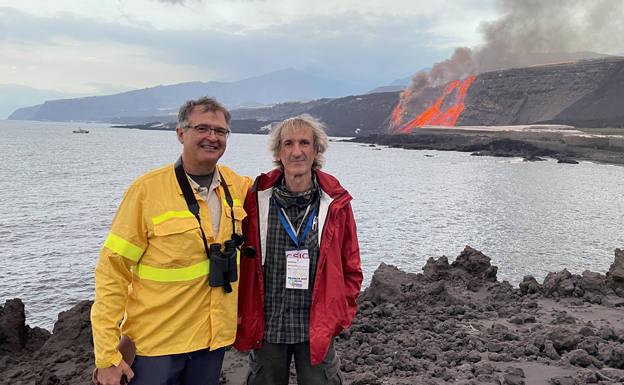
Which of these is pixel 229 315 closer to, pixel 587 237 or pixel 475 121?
pixel 587 237

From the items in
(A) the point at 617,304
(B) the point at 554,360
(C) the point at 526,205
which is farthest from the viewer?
(C) the point at 526,205

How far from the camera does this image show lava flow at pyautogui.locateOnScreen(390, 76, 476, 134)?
12232 cm

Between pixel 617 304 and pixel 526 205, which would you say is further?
pixel 526 205

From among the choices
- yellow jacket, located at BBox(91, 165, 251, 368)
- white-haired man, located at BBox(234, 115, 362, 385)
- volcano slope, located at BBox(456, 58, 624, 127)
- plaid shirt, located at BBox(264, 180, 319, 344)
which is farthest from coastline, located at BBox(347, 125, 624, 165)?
yellow jacket, located at BBox(91, 165, 251, 368)

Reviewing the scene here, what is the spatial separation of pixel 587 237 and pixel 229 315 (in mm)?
17489

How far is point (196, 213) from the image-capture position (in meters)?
2.88

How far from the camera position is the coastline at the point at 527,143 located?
206 feet

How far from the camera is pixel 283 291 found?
3193 millimetres

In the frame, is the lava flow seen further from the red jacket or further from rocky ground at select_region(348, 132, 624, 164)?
the red jacket

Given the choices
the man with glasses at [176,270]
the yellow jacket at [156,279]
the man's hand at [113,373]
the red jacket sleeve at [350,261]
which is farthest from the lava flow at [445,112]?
the man's hand at [113,373]

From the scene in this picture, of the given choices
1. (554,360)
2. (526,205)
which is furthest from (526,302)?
(526,205)

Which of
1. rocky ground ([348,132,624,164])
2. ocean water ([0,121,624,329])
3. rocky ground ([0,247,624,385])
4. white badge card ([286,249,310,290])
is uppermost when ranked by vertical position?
white badge card ([286,249,310,290])

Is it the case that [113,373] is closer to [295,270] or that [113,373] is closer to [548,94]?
[295,270]

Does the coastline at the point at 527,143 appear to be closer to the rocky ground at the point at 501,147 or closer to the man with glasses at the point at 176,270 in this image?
the rocky ground at the point at 501,147
